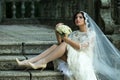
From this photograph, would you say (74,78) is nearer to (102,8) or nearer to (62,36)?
(62,36)

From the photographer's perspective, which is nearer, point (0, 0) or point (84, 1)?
point (84, 1)

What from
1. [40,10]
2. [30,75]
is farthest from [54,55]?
[40,10]

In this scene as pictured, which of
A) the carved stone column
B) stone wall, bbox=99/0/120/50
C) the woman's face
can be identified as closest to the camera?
the woman's face

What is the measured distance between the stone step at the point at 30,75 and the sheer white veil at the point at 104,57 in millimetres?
572

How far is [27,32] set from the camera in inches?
287

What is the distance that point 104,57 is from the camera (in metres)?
5.56

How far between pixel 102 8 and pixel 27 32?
5.10 feet

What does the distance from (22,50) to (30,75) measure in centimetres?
83

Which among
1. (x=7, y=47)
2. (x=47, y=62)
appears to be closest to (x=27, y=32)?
(x=7, y=47)

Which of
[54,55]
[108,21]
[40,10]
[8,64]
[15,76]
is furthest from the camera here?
[40,10]

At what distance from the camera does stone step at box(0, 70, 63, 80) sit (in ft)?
16.9

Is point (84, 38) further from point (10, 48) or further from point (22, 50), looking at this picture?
point (10, 48)

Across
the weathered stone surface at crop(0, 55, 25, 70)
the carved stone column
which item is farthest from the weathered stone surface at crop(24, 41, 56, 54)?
the carved stone column

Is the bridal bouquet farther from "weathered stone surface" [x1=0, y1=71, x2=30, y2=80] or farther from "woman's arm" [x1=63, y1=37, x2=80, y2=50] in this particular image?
"weathered stone surface" [x1=0, y1=71, x2=30, y2=80]
